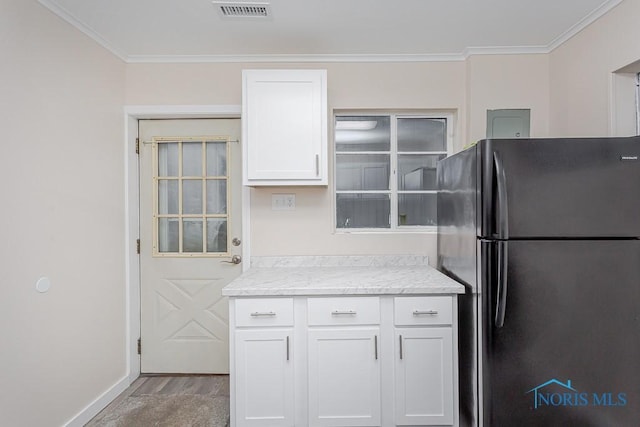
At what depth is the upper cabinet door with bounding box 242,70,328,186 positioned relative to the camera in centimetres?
229

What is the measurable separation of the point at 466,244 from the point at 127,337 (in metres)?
2.44

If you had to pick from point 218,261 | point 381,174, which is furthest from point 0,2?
point 381,174

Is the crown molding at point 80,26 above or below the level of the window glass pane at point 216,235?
above

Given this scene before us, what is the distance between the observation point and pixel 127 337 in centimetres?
263

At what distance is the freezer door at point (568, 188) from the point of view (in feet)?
5.33

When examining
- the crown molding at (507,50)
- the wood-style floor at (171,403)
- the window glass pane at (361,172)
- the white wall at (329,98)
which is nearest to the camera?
the wood-style floor at (171,403)

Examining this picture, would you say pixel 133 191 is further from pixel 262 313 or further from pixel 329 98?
pixel 329 98

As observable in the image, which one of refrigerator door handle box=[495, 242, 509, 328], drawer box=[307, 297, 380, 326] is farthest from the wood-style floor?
refrigerator door handle box=[495, 242, 509, 328]

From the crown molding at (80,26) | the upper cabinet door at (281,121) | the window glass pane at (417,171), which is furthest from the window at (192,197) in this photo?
the window glass pane at (417,171)

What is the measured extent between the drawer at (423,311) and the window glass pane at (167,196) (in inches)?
72.6

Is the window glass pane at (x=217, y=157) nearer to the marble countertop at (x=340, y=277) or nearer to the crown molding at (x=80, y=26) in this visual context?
the marble countertop at (x=340, y=277)

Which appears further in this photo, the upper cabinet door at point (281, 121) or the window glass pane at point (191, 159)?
the window glass pane at point (191, 159)

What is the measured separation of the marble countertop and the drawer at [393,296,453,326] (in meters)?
0.05

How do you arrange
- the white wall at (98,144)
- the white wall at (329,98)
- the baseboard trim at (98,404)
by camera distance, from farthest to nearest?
the white wall at (329,98), the baseboard trim at (98,404), the white wall at (98,144)
